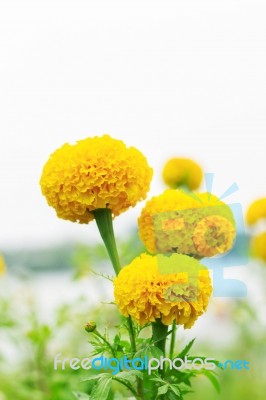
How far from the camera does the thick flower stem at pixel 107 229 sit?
636 mm

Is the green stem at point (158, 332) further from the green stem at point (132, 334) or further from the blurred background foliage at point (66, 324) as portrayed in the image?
the blurred background foliage at point (66, 324)

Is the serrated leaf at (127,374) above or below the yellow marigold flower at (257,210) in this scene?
below

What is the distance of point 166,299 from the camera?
0.58m

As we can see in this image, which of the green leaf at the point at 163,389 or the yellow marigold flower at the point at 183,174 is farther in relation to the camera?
the yellow marigold flower at the point at 183,174

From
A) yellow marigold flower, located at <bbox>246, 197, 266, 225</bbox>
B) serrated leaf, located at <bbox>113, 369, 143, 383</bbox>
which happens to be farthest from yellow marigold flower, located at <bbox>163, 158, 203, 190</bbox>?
serrated leaf, located at <bbox>113, 369, 143, 383</bbox>

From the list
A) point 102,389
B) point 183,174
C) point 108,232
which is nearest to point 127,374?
point 102,389

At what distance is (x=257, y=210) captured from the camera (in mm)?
952

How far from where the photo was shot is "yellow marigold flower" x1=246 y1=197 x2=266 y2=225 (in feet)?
3.12

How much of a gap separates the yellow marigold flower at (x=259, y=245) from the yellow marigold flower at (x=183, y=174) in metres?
0.20

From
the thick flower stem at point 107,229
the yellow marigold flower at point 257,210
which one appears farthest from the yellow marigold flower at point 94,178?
the yellow marigold flower at point 257,210

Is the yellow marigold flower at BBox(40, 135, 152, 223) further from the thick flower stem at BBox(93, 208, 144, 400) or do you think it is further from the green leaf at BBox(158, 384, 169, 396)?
the green leaf at BBox(158, 384, 169, 396)

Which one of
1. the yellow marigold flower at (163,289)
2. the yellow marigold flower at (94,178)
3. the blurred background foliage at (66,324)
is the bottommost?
the blurred background foliage at (66,324)

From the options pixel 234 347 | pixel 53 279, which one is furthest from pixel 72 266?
pixel 234 347

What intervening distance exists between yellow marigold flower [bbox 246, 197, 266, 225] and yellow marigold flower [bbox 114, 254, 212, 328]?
0.37 m
